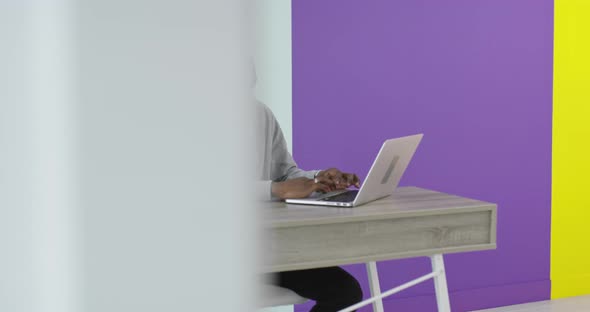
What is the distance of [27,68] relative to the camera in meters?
0.42

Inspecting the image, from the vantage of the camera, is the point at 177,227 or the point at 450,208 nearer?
the point at 177,227

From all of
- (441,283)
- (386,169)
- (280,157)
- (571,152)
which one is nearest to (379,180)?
(386,169)

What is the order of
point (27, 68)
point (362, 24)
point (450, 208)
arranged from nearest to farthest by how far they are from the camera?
point (27, 68) → point (450, 208) → point (362, 24)

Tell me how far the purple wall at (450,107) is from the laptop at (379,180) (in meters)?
1.08

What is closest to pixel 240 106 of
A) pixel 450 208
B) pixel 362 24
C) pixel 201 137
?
pixel 201 137

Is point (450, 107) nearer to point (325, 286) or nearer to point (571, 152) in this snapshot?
point (571, 152)

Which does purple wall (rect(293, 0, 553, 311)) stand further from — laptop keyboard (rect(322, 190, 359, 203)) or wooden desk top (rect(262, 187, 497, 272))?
wooden desk top (rect(262, 187, 497, 272))

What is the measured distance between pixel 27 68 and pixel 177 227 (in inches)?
4.2

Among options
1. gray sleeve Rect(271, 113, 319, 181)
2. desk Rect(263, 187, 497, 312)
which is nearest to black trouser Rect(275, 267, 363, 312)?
desk Rect(263, 187, 497, 312)

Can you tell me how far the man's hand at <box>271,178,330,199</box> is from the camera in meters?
2.26

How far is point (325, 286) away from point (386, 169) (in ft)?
1.29

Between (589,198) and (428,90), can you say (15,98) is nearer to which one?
(428,90)

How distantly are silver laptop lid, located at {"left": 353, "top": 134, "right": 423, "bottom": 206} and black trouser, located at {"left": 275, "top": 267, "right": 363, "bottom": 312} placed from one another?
271 millimetres

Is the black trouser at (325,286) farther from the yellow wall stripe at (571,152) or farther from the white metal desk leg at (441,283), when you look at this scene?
the yellow wall stripe at (571,152)
